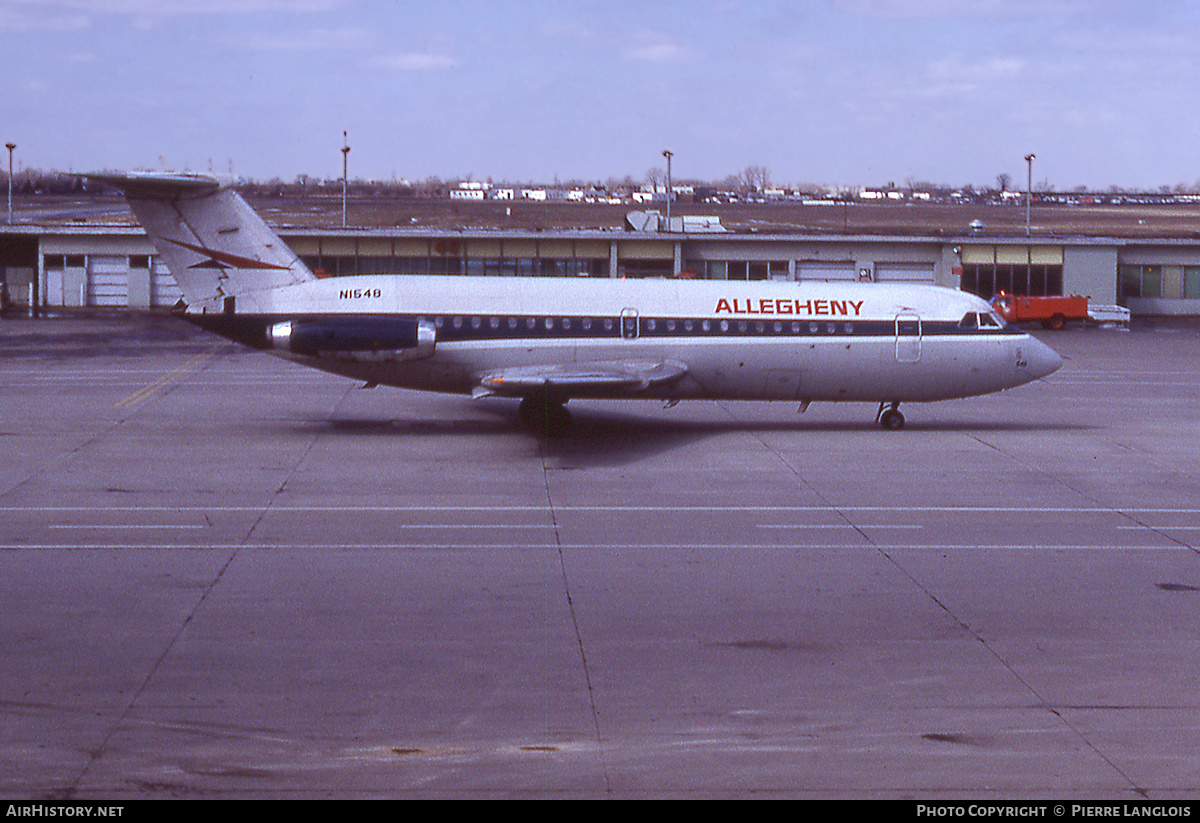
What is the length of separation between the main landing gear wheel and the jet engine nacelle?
9.00ft

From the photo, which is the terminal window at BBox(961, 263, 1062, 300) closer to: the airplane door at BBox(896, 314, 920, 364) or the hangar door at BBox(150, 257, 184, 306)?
the airplane door at BBox(896, 314, 920, 364)

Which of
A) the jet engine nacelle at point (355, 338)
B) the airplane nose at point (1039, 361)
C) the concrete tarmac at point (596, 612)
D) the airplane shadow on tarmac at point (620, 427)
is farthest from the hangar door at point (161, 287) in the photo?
the airplane nose at point (1039, 361)

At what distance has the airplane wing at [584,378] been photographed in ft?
84.9

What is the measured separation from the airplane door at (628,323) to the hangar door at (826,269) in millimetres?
38119

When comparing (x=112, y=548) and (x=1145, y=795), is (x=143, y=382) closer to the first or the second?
(x=112, y=548)

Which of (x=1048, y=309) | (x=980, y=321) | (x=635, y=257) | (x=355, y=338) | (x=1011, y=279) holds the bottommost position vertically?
(x=355, y=338)

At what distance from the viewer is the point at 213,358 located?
45781mm

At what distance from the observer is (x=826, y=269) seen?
65375 millimetres

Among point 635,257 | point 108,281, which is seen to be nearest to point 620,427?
point 635,257

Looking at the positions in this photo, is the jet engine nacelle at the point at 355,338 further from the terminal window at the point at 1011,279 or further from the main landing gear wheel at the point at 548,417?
the terminal window at the point at 1011,279

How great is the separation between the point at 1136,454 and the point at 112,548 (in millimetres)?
20613

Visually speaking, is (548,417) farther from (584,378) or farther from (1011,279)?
(1011,279)

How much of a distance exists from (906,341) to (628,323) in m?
6.39
